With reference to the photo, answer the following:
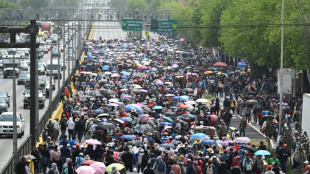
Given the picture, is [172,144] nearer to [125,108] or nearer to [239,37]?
[125,108]

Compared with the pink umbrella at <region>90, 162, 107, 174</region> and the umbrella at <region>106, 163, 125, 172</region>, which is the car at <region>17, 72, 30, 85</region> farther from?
the pink umbrella at <region>90, 162, 107, 174</region>

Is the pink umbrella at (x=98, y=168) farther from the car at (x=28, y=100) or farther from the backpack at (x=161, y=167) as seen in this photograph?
the car at (x=28, y=100)

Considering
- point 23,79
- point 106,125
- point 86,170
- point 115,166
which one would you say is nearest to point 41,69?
point 23,79

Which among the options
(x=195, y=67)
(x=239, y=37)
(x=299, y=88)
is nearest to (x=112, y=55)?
(x=195, y=67)

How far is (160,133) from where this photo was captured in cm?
4028

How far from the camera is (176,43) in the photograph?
15762cm

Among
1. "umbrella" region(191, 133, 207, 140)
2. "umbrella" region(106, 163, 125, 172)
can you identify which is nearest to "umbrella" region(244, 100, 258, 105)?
"umbrella" region(191, 133, 207, 140)

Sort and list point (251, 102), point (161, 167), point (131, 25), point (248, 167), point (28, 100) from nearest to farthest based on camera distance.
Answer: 1. point (161, 167)
2. point (248, 167)
3. point (251, 102)
4. point (28, 100)
5. point (131, 25)

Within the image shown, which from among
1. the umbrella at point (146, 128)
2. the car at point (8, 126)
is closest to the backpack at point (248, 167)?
the umbrella at point (146, 128)

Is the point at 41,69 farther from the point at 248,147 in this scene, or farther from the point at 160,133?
A: the point at 248,147

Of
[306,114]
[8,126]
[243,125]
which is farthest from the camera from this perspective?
[8,126]

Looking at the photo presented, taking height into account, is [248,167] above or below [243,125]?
above

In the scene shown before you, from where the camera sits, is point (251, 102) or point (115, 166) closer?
point (115, 166)

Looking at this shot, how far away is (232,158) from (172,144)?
146 inches
